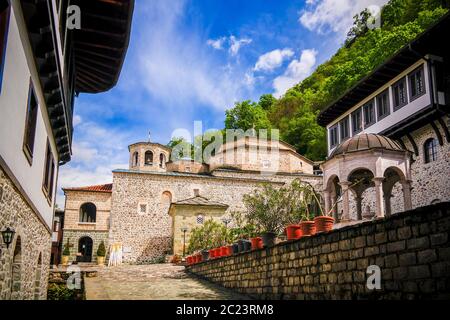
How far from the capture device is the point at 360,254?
6.06 meters

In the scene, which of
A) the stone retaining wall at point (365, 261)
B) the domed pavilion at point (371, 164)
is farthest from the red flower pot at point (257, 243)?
the domed pavilion at point (371, 164)

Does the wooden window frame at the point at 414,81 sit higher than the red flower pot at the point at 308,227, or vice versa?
the wooden window frame at the point at 414,81

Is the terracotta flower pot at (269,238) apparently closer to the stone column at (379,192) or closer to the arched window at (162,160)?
the stone column at (379,192)

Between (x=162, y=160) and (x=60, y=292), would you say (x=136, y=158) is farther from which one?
(x=60, y=292)

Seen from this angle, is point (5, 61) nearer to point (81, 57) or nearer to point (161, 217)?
point (81, 57)

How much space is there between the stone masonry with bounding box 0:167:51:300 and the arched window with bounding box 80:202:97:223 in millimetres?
24714

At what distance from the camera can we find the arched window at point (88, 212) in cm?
3508

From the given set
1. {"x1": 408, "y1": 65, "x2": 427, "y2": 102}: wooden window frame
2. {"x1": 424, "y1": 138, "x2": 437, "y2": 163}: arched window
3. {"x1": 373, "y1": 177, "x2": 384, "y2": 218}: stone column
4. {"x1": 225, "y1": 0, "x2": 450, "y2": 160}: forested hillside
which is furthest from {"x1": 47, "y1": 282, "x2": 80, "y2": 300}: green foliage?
{"x1": 225, "y1": 0, "x2": 450, "y2": 160}: forested hillside

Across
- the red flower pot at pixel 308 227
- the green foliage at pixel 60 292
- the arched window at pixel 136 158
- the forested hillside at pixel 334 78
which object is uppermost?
the forested hillside at pixel 334 78

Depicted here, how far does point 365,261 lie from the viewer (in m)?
5.92

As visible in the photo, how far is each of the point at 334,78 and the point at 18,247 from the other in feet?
100

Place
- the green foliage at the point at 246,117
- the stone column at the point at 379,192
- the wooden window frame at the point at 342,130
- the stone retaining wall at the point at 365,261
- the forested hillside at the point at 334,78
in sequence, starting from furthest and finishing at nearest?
the green foliage at the point at 246,117 < the forested hillside at the point at 334,78 < the wooden window frame at the point at 342,130 < the stone column at the point at 379,192 < the stone retaining wall at the point at 365,261

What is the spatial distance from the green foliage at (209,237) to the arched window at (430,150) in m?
10.2

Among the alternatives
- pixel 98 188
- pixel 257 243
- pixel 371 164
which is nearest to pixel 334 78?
pixel 98 188
